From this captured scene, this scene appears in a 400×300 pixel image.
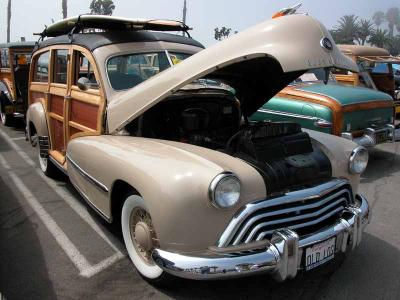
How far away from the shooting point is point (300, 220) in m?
2.65

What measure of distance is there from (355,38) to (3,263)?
86.1m

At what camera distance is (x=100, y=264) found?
325 cm

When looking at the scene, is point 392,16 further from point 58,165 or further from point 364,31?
point 58,165

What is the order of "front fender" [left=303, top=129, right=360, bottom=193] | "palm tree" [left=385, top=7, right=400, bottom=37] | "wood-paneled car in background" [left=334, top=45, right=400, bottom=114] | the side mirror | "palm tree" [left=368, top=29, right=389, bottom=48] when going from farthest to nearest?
"palm tree" [left=385, top=7, right=400, bottom=37] → "palm tree" [left=368, top=29, right=389, bottom=48] → "wood-paneled car in background" [left=334, top=45, right=400, bottom=114] → the side mirror → "front fender" [left=303, top=129, right=360, bottom=193]

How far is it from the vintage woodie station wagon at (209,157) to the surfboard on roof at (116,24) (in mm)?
22

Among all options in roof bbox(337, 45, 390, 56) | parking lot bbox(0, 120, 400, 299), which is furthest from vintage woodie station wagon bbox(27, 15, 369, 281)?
roof bbox(337, 45, 390, 56)

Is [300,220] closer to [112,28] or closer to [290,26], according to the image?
[290,26]

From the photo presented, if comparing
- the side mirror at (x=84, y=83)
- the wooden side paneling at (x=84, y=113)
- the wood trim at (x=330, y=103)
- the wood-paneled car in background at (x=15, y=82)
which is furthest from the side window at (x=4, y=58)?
the wood trim at (x=330, y=103)

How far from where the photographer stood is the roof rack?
13.7 feet

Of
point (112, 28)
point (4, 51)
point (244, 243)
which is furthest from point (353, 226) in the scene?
point (4, 51)

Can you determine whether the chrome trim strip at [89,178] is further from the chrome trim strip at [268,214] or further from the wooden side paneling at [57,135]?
the chrome trim strip at [268,214]

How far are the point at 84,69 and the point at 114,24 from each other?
56 centimetres

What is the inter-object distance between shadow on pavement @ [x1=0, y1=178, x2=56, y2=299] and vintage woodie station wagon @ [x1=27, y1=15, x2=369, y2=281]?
1.97 ft

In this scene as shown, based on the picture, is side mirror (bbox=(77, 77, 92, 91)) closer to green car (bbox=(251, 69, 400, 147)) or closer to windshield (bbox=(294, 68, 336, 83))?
green car (bbox=(251, 69, 400, 147))
